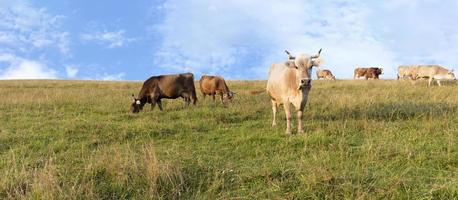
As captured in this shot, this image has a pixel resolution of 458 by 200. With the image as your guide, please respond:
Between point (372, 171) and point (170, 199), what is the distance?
3.19 meters

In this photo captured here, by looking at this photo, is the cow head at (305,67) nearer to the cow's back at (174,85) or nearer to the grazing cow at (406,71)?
the cow's back at (174,85)

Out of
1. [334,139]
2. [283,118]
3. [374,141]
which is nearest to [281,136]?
[334,139]

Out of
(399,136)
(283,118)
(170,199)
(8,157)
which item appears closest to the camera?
(170,199)

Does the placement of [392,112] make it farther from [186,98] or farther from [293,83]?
[186,98]

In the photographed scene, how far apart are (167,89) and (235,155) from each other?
394 inches

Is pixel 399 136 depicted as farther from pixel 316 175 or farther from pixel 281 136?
pixel 316 175

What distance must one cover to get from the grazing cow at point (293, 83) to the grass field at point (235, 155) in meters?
0.71

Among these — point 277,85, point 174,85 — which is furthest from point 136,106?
point 277,85

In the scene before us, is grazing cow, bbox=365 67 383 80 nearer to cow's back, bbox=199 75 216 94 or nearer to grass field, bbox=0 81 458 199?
cow's back, bbox=199 75 216 94

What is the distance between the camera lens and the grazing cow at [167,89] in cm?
1780

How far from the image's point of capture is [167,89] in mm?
17969

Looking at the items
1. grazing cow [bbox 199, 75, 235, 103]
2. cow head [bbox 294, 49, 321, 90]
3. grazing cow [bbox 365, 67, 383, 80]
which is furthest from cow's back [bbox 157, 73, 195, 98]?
grazing cow [bbox 365, 67, 383, 80]

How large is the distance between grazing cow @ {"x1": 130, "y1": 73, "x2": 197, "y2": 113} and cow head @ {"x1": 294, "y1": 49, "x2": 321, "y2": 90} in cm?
847

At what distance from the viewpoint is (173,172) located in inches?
255
